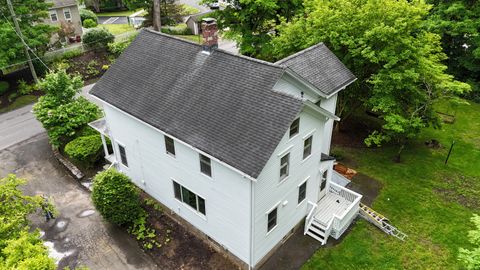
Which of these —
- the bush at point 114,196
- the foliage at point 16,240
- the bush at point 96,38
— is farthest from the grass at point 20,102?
the bush at point 114,196

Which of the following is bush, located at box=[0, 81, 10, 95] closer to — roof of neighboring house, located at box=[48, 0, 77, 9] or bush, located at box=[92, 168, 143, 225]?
roof of neighboring house, located at box=[48, 0, 77, 9]

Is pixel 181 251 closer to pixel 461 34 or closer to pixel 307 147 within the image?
pixel 307 147

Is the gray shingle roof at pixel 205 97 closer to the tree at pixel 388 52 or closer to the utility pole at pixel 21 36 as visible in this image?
the tree at pixel 388 52

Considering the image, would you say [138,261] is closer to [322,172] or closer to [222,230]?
[222,230]

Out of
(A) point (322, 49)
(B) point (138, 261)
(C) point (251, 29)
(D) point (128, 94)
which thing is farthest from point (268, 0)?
(B) point (138, 261)

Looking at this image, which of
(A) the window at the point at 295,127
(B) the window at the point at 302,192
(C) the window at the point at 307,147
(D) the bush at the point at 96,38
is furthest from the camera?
(D) the bush at the point at 96,38

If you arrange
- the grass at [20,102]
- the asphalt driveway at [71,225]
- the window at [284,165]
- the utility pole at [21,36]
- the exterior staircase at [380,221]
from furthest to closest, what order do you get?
the grass at [20,102] < the utility pole at [21,36] < the exterior staircase at [380,221] < the asphalt driveway at [71,225] < the window at [284,165]

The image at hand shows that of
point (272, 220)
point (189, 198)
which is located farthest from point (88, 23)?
point (272, 220)

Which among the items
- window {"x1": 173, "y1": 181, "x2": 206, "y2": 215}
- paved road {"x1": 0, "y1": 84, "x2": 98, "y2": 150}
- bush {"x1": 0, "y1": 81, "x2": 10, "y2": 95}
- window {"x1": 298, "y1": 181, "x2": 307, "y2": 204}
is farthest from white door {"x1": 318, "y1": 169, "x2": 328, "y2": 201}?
bush {"x1": 0, "y1": 81, "x2": 10, "y2": 95}
